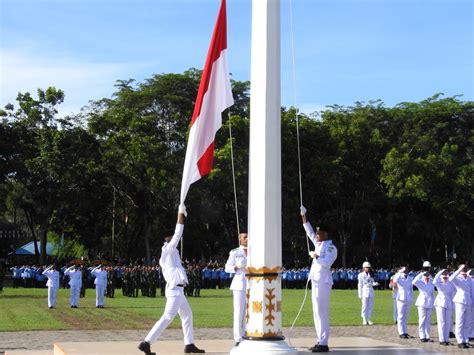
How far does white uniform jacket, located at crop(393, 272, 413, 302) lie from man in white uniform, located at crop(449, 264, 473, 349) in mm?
1508

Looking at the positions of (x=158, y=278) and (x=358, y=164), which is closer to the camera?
(x=158, y=278)

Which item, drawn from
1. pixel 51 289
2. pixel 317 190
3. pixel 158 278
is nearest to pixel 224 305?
pixel 51 289

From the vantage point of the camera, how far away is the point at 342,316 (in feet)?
85.5

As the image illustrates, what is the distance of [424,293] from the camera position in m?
18.8

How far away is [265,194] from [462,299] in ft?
29.8

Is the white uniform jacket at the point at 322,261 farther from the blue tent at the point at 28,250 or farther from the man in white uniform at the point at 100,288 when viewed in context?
the blue tent at the point at 28,250

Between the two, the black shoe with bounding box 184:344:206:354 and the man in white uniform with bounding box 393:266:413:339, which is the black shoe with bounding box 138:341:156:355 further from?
the man in white uniform with bounding box 393:266:413:339

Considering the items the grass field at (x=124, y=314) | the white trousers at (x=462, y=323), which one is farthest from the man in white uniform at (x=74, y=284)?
the white trousers at (x=462, y=323)

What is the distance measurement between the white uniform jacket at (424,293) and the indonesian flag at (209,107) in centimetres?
816

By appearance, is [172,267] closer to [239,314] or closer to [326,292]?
[239,314]

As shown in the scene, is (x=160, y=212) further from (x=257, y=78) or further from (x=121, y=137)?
(x=257, y=78)

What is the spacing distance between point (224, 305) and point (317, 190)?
93.5 ft

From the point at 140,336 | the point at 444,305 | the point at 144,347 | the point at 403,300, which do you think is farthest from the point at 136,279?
the point at 144,347

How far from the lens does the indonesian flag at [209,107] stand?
12219 mm
